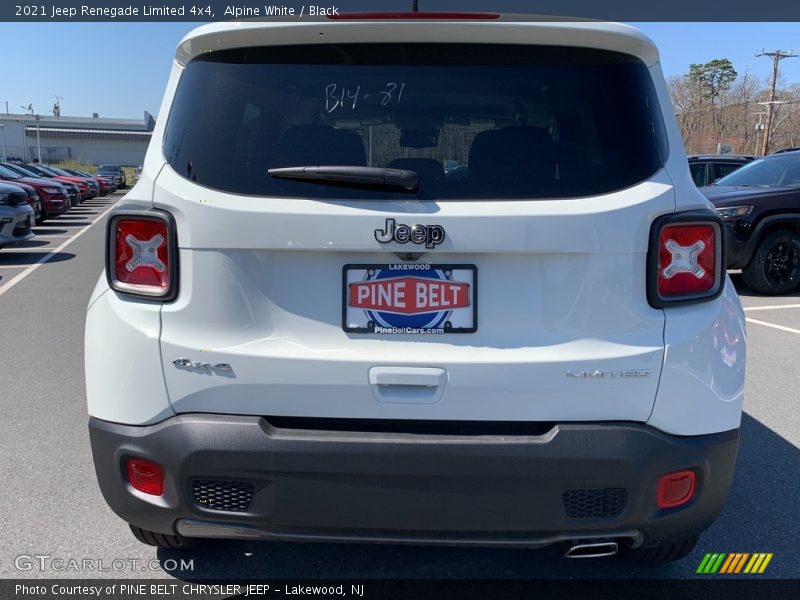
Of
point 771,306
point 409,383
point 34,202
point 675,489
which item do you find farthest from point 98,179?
point 675,489

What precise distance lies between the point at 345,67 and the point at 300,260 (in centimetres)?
61

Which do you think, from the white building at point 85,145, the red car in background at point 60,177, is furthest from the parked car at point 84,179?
the white building at point 85,145

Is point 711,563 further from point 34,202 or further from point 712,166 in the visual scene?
point 34,202

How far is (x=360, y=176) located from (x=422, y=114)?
1.02 ft

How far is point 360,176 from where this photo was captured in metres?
2.22

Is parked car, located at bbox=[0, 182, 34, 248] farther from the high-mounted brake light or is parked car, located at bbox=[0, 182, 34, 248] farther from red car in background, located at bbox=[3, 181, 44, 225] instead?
the high-mounted brake light

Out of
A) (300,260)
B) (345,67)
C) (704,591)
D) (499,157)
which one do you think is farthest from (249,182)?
(704,591)

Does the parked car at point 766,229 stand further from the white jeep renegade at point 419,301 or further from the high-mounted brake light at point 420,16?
the high-mounted brake light at point 420,16

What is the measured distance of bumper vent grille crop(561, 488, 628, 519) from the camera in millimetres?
2211

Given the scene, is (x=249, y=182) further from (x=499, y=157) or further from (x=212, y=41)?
(x=499, y=157)

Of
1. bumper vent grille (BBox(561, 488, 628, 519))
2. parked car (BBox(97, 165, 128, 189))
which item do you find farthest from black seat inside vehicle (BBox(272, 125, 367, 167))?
parked car (BBox(97, 165, 128, 189))

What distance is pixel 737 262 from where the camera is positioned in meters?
9.31

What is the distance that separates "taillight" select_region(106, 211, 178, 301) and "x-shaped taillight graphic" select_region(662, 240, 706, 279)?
1.46 m

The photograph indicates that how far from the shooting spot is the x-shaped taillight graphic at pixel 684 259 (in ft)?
7.43
